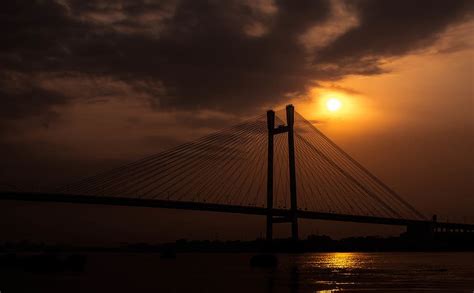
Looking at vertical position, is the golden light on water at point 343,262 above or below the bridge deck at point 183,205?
below

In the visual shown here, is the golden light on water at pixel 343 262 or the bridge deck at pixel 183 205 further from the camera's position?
the golden light on water at pixel 343 262

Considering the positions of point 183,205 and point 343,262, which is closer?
point 183,205

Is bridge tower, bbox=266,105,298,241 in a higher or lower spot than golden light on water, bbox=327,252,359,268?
higher

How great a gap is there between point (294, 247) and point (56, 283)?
32.5 m

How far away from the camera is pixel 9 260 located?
65250mm

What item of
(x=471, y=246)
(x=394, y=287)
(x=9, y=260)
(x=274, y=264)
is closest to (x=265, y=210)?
(x=274, y=264)

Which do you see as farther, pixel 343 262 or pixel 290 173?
pixel 343 262

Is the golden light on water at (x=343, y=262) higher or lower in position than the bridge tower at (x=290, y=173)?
lower

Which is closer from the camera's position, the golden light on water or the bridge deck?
the bridge deck

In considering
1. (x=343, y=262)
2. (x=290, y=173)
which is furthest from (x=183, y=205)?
(x=343, y=262)

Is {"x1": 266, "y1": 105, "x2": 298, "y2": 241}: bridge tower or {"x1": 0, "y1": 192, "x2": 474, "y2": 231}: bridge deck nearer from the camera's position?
{"x1": 0, "y1": 192, "x2": 474, "y2": 231}: bridge deck

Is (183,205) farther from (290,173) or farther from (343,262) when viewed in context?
(343,262)

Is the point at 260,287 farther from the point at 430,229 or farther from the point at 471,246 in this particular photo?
the point at 471,246

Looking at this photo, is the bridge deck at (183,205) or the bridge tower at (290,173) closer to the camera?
the bridge deck at (183,205)
